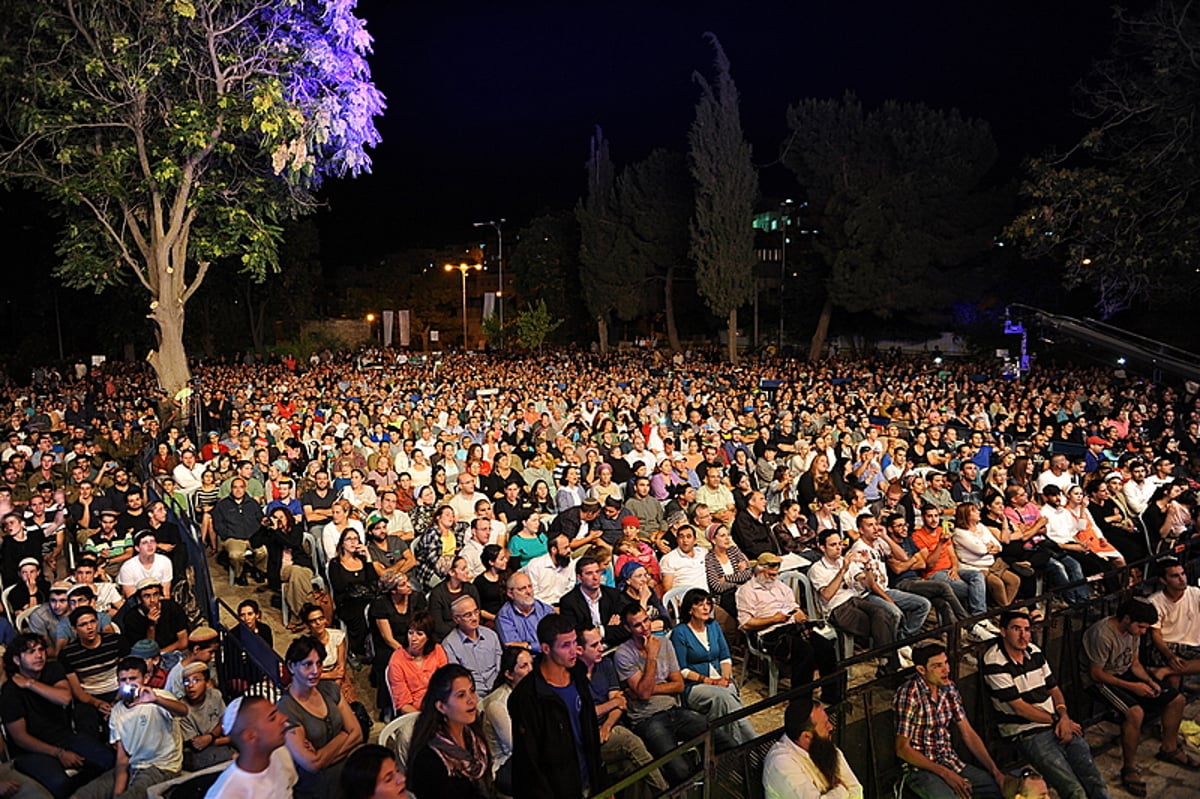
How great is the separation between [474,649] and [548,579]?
152 cm

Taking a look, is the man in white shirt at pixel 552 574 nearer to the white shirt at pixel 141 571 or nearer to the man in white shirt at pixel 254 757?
the white shirt at pixel 141 571

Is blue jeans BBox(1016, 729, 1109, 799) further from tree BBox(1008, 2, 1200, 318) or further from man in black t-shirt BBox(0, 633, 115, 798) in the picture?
tree BBox(1008, 2, 1200, 318)

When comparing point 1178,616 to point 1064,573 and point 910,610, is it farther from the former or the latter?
point 910,610

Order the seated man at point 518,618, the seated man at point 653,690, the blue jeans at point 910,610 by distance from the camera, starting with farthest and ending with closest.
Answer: the blue jeans at point 910,610 < the seated man at point 518,618 < the seated man at point 653,690

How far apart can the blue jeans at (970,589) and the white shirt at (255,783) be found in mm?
5213

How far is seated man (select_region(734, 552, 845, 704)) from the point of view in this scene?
5746mm

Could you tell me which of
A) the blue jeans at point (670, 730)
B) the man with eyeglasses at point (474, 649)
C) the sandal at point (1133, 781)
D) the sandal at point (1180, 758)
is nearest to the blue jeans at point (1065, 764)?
the sandal at point (1133, 781)

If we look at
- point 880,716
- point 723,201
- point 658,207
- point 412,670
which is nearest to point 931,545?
point 880,716

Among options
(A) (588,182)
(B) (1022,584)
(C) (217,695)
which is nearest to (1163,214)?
(B) (1022,584)

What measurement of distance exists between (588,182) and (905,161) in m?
18.3

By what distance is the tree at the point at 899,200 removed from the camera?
33.2m

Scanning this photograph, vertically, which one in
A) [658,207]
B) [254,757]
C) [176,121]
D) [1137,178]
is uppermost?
[658,207]

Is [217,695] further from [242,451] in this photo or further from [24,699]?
[242,451]

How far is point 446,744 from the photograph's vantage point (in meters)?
3.52
